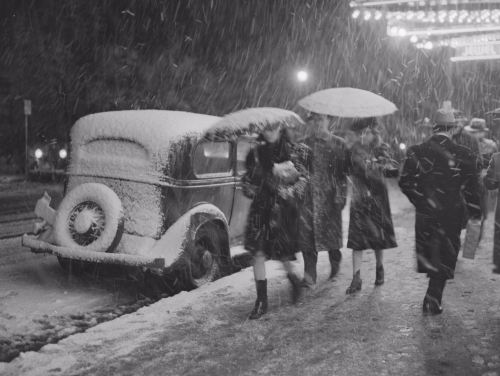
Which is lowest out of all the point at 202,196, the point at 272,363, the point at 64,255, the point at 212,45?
the point at 272,363

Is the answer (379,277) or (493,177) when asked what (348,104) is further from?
(379,277)

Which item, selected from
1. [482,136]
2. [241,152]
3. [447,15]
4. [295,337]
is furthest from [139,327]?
[447,15]

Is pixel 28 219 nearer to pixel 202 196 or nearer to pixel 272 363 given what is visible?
pixel 202 196

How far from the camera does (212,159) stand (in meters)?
6.71

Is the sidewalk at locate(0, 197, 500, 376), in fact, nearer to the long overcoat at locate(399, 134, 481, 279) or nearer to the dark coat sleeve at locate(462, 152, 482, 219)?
the long overcoat at locate(399, 134, 481, 279)

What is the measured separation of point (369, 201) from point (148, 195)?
7.71ft

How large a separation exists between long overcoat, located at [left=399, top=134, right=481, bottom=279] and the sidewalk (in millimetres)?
597

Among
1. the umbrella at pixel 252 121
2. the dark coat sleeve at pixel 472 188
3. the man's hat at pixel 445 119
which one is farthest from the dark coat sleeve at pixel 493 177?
the umbrella at pixel 252 121

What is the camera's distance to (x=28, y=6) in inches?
825

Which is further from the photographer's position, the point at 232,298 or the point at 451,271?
the point at 232,298

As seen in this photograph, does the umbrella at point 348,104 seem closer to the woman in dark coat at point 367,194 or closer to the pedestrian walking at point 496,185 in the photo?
the woman in dark coat at point 367,194

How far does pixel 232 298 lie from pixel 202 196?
124cm

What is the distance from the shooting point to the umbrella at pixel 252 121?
5.41 m

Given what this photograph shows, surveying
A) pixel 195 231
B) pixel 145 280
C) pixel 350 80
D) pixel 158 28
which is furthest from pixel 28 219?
pixel 350 80
